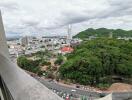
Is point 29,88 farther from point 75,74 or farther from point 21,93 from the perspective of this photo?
point 75,74

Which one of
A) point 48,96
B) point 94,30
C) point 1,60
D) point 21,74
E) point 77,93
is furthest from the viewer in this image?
point 94,30

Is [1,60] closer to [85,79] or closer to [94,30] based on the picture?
[85,79]

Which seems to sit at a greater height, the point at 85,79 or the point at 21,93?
the point at 21,93

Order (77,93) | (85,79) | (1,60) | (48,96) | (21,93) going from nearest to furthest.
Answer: (48,96) < (21,93) < (1,60) < (77,93) < (85,79)

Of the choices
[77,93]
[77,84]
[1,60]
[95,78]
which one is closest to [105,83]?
[95,78]

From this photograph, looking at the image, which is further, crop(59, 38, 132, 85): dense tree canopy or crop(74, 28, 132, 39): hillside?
crop(74, 28, 132, 39): hillside

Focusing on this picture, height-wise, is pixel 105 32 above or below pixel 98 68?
above

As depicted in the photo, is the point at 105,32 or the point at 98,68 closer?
the point at 98,68

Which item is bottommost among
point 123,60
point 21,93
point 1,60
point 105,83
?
point 105,83

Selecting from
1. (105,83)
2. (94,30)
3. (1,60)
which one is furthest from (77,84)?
(94,30)

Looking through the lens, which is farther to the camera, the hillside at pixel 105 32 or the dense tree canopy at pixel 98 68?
the hillside at pixel 105 32

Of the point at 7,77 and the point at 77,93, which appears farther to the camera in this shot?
the point at 77,93
